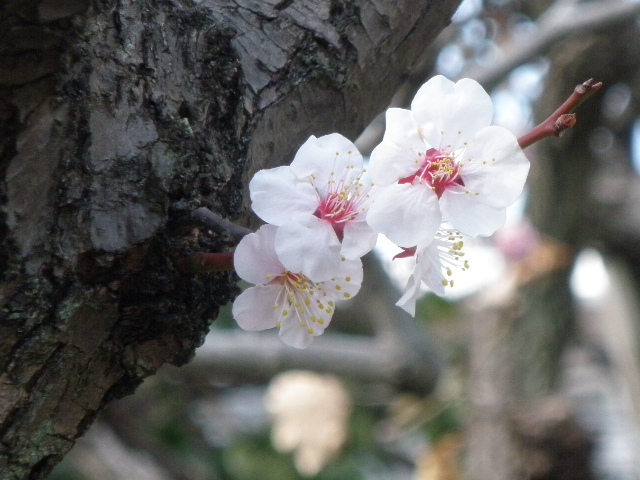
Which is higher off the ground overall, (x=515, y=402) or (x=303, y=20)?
(x=303, y=20)

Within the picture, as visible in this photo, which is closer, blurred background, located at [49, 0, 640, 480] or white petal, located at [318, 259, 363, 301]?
white petal, located at [318, 259, 363, 301]

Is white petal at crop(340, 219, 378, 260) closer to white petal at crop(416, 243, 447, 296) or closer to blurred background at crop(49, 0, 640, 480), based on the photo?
white petal at crop(416, 243, 447, 296)

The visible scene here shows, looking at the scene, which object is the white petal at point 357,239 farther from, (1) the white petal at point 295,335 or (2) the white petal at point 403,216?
(1) the white petal at point 295,335

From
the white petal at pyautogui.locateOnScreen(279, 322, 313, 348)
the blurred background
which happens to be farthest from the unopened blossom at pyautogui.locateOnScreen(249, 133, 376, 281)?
the blurred background

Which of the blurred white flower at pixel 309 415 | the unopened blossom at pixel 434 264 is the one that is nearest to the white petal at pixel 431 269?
the unopened blossom at pixel 434 264

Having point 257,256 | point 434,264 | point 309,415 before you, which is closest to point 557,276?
point 309,415

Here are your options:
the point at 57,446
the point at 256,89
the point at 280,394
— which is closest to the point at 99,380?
the point at 57,446

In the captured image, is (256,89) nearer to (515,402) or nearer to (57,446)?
(57,446)
